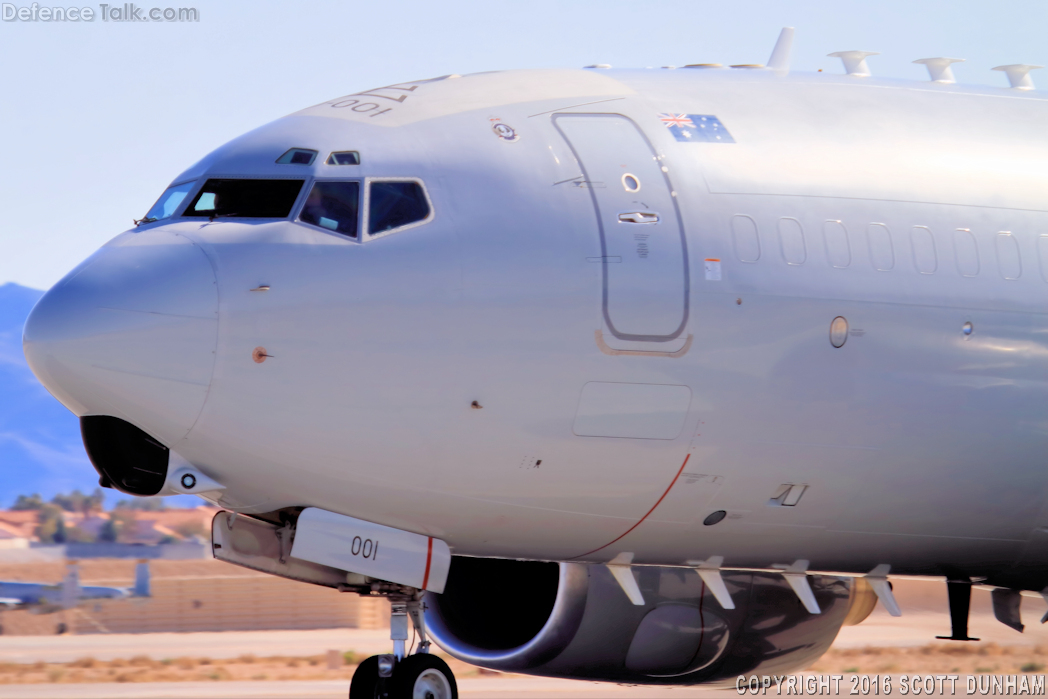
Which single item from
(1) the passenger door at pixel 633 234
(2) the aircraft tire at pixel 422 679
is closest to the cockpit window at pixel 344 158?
(1) the passenger door at pixel 633 234

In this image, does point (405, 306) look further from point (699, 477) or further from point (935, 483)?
point (935, 483)

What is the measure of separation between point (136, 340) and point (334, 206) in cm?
150

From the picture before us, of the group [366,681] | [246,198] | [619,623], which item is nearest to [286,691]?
[619,623]

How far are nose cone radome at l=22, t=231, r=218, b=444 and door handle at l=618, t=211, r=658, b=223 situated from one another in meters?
2.64

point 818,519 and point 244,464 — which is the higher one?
point 244,464

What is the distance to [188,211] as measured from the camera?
28.5 feet

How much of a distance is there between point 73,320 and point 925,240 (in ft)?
19.0

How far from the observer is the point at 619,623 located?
1123 centimetres

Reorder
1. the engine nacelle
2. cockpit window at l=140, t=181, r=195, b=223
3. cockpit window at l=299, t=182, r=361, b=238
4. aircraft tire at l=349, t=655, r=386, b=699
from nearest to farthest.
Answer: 1. cockpit window at l=299, t=182, r=361, b=238
2. cockpit window at l=140, t=181, r=195, b=223
3. aircraft tire at l=349, t=655, r=386, b=699
4. the engine nacelle

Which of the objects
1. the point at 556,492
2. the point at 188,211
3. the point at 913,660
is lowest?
the point at 913,660

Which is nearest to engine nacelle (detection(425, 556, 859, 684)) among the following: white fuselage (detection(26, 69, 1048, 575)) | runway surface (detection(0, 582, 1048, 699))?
runway surface (detection(0, 582, 1048, 699))

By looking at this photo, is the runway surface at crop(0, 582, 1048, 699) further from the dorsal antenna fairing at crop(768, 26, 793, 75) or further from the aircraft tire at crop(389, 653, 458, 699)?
the dorsal antenna fairing at crop(768, 26, 793, 75)

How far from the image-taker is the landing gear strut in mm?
8906

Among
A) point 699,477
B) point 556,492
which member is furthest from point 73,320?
point 699,477
